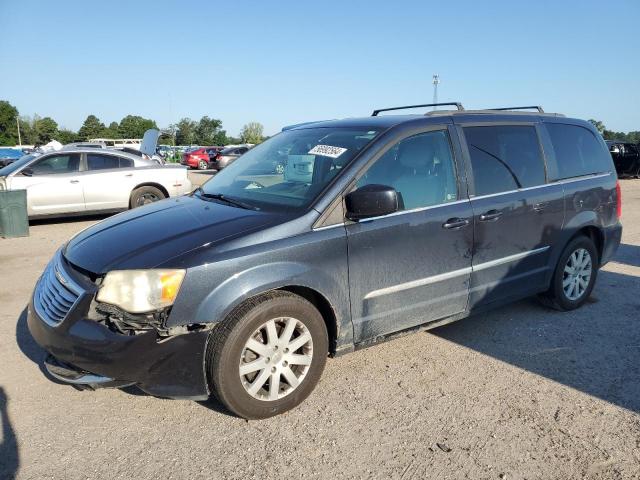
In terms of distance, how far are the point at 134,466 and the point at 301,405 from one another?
101cm

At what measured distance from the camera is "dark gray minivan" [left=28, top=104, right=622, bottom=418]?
8.96 ft

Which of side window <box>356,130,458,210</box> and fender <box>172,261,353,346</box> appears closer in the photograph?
fender <box>172,261,353,346</box>

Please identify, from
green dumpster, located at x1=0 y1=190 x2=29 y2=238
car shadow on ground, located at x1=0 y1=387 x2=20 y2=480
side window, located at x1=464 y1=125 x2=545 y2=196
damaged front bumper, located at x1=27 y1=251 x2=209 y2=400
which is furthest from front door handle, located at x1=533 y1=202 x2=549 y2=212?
green dumpster, located at x1=0 y1=190 x2=29 y2=238

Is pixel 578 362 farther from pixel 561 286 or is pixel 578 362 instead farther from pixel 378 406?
pixel 378 406

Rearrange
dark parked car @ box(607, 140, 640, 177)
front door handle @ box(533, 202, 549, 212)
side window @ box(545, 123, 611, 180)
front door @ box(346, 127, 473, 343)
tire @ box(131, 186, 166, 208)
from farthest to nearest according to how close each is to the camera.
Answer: dark parked car @ box(607, 140, 640, 177)
tire @ box(131, 186, 166, 208)
side window @ box(545, 123, 611, 180)
front door handle @ box(533, 202, 549, 212)
front door @ box(346, 127, 473, 343)

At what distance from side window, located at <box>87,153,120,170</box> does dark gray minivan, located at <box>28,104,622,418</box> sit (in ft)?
22.3

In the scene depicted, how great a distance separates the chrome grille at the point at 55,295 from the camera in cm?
286

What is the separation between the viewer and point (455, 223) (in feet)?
12.1

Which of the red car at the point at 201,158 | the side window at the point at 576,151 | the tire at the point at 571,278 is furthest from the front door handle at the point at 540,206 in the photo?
the red car at the point at 201,158

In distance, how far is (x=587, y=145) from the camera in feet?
16.3

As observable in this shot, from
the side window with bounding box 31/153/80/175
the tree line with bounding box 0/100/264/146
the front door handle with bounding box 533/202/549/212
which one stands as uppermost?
the tree line with bounding box 0/100/264/146

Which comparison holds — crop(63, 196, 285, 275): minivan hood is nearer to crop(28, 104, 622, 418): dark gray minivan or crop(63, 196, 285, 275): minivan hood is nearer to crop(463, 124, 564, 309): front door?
crop(28, 104, 622, 418): dark gray minivan

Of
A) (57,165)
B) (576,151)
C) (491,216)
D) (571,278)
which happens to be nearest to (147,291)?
(491,216)

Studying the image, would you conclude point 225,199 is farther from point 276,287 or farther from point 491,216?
point 491,216
